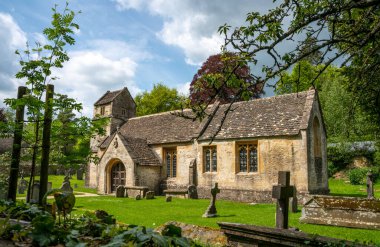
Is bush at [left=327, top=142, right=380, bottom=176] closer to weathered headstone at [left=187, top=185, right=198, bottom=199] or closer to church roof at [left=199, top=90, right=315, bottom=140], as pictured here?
church roof at [left=199, top=90, right=315, bottom=140]

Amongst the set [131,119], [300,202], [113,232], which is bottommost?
[300,202]

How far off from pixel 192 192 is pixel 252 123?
6.11 metres

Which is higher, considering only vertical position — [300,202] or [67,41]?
[67,41]

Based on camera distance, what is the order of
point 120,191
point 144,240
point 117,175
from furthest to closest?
point 117,175
point 120,191
point 144,240

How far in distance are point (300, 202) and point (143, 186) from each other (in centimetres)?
1105

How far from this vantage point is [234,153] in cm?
2055

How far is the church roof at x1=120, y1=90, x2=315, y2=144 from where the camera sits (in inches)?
756

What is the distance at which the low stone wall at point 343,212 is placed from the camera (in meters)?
10.4

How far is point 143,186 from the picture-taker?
2303 cm

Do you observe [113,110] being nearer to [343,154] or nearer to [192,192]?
[192,192]

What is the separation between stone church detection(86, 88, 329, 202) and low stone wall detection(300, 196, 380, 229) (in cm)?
653

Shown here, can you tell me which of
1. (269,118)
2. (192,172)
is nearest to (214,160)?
(192,172)

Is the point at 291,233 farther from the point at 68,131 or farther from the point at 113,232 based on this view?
the point at 68,131

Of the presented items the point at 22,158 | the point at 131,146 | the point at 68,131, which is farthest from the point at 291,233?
the point at 131,146
